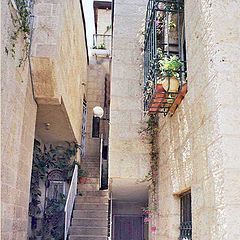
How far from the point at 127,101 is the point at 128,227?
14.7 feet

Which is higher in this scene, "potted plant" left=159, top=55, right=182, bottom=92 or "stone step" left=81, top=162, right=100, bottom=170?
"potted plant" left=159, top=55, right=182, bottom=92

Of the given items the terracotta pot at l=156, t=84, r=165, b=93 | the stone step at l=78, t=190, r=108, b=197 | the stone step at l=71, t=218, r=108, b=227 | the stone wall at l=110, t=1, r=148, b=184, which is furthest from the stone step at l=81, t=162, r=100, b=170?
the terracotta pot at l=156, t=84, r=165, b=93

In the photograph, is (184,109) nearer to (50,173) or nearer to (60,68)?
(60,68)

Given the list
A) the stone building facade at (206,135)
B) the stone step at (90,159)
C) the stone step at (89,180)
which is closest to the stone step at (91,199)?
the stone step at (89,180)

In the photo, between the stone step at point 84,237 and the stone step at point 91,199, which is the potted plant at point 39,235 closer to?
the stone step at point 84,237

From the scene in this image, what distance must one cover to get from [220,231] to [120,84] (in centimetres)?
428

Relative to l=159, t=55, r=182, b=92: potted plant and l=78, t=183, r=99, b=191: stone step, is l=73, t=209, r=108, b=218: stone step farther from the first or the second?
l=159, t=55, r=182, b=92: potted plant

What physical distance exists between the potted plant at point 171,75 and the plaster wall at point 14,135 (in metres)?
1.81

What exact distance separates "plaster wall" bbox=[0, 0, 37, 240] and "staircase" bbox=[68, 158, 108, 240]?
93.4 inches

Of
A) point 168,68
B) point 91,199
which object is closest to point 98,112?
point 91,199

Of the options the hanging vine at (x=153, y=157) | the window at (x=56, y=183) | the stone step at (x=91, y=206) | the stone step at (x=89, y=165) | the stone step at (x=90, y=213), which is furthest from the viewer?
the stone step at (x=89, y=165)

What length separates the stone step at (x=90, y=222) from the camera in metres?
7.53

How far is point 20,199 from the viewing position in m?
4.81

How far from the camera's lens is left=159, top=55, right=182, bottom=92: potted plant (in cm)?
423
